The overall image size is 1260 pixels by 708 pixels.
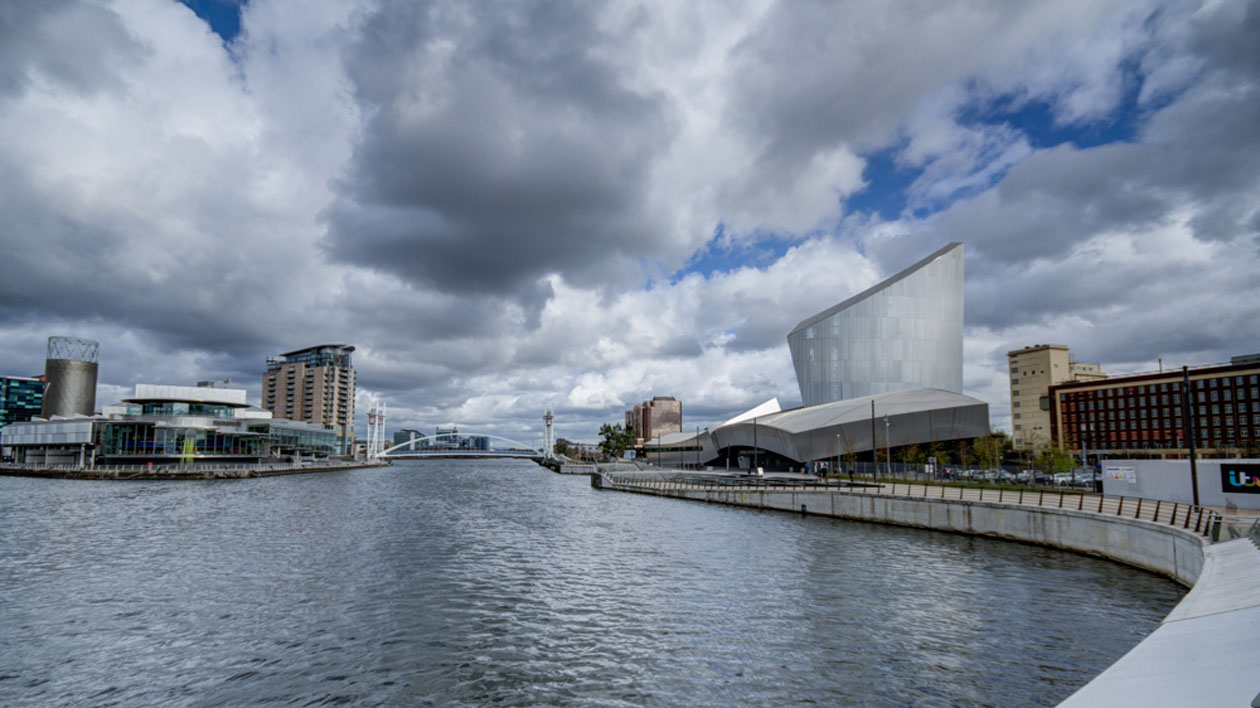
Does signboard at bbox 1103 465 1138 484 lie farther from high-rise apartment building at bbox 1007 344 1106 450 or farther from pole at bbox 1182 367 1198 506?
high-rise apartment building at bbox 1007 344 1106 450

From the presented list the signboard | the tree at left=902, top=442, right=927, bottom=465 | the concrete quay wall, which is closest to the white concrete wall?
the signboard

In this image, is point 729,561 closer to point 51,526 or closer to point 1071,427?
point 51,526

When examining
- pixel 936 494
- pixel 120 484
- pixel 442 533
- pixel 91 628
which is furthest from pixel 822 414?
pixel 120 484

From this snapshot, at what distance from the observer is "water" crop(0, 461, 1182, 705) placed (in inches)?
575

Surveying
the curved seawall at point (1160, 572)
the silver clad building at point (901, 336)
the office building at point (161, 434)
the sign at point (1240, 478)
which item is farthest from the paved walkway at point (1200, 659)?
the office building at point (161, 434)

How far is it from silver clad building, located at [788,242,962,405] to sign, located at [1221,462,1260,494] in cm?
8956

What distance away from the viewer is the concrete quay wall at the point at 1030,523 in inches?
962

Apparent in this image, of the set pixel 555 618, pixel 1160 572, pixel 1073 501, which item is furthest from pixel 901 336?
pixel 555 618

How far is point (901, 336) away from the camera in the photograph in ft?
394

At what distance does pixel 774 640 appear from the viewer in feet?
58.1

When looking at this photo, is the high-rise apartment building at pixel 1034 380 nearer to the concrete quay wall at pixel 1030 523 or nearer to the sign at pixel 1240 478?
the concrete quay wall at pixel 1030 523

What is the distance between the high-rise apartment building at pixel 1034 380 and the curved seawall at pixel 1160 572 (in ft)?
439

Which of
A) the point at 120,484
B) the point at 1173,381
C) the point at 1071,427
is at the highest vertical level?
the point at 1173,381

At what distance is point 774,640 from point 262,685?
1262 centimetres
